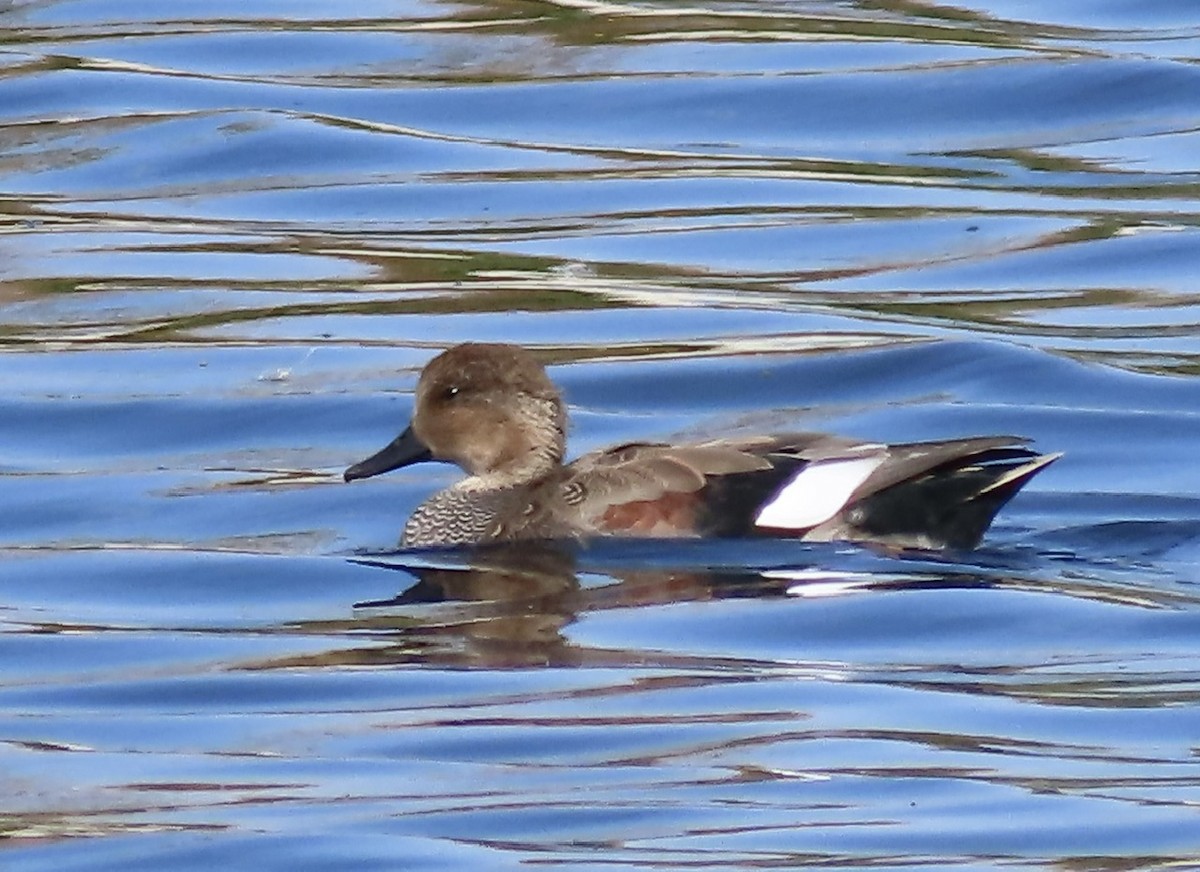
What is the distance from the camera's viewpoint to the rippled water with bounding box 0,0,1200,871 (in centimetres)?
672

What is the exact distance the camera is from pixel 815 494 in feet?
30.3

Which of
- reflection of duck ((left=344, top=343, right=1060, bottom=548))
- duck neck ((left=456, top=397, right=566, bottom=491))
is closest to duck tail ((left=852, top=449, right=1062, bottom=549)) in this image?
reflection of duck ((left=344, top=343, right=1060, bottom=548))

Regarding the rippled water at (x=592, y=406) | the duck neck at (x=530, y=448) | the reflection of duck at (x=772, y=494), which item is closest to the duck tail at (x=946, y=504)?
the reflection of duck at (x=772, y=494)

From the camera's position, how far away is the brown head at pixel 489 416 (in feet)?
32.9

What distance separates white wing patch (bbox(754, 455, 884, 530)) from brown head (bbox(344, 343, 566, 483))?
960 mm

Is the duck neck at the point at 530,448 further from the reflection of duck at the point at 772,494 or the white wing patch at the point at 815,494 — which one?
the white wing patch at the point at 815,494

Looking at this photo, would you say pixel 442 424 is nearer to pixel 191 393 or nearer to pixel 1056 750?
pixel 191 393

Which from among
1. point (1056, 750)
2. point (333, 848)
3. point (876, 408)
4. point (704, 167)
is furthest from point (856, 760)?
point (704, 167)

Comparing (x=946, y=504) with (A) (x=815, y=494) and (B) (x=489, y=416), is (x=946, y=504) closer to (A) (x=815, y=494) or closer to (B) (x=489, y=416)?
(A) (x=815, y=494)

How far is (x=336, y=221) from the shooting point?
14492 mm

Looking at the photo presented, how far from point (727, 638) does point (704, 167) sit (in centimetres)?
725

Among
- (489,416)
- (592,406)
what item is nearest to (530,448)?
(489,416)

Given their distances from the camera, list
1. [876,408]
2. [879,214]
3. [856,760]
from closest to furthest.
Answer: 1. [856,760]
2. [876,408]
3. [879,214]

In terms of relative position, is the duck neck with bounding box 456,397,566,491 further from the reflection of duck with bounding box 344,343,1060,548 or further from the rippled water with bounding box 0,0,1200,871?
the rippled water with bounding box 0,0,1200,871
